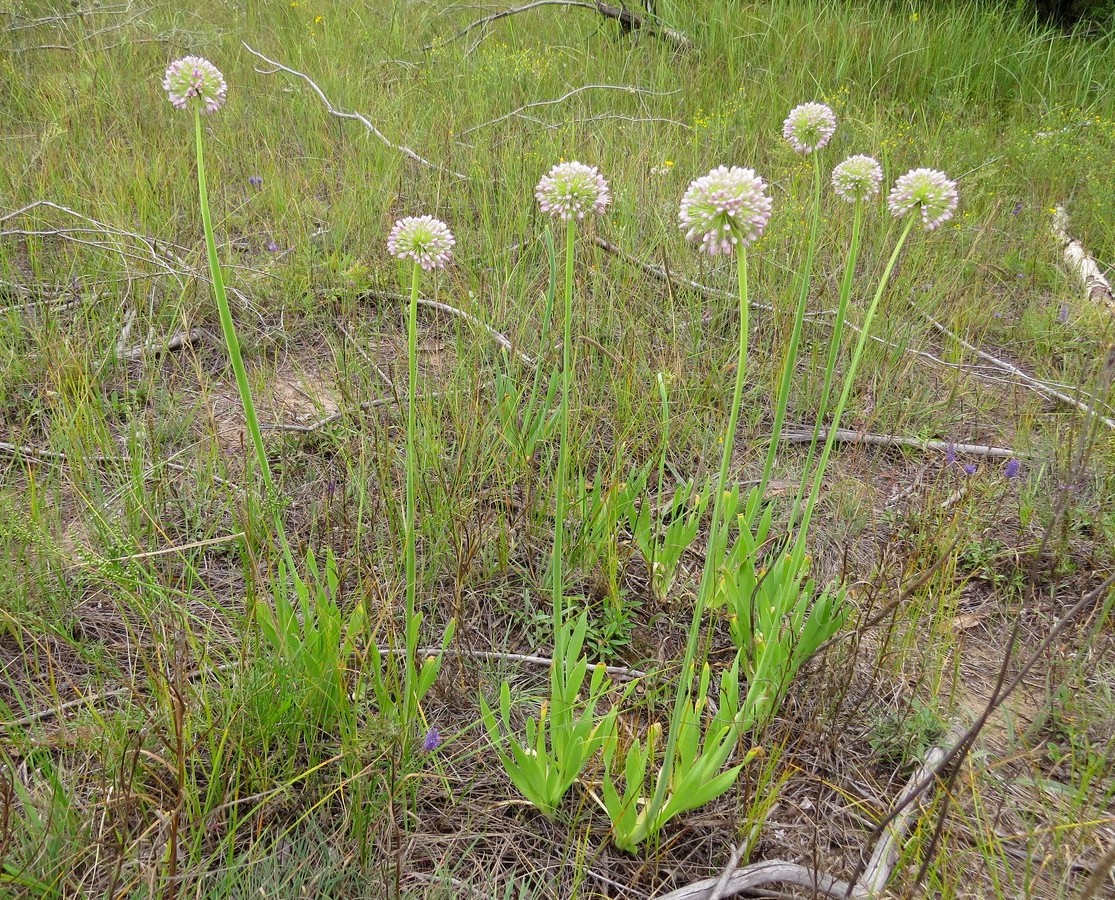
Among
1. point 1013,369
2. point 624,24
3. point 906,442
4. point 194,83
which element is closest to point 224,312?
point 194,83

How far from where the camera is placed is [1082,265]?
3.72m

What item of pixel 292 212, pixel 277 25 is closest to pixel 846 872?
pixel 292 212

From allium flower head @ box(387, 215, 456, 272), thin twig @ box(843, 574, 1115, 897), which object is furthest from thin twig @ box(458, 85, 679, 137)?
thin twig @ box(843, 574, 1115, 897)

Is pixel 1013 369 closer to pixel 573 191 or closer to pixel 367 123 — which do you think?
pixel 573 191

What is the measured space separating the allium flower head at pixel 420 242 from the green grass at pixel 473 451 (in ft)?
2.18

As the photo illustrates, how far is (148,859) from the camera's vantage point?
132 cm

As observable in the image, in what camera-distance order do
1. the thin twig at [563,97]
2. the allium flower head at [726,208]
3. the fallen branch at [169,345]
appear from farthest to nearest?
the thin twig at [563,97], the fallen branch at [169,345], the allium flower head at [726,208]

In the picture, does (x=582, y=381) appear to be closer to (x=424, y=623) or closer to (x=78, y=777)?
(x=424, y=623)

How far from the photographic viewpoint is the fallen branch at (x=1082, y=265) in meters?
3.39

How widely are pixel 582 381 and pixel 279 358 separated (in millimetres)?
→ 1252

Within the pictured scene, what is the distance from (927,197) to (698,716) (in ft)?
4.22

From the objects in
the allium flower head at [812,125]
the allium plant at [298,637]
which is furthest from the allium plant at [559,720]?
the allium flower head at [812,125]

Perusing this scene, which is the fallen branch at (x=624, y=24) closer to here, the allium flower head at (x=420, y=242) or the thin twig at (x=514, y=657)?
the allium flower head at (x=420, y=242)

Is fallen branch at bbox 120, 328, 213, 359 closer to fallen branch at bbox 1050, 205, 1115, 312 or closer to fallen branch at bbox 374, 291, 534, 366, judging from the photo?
fallen branch at bbox 374, 291, 534, 366
